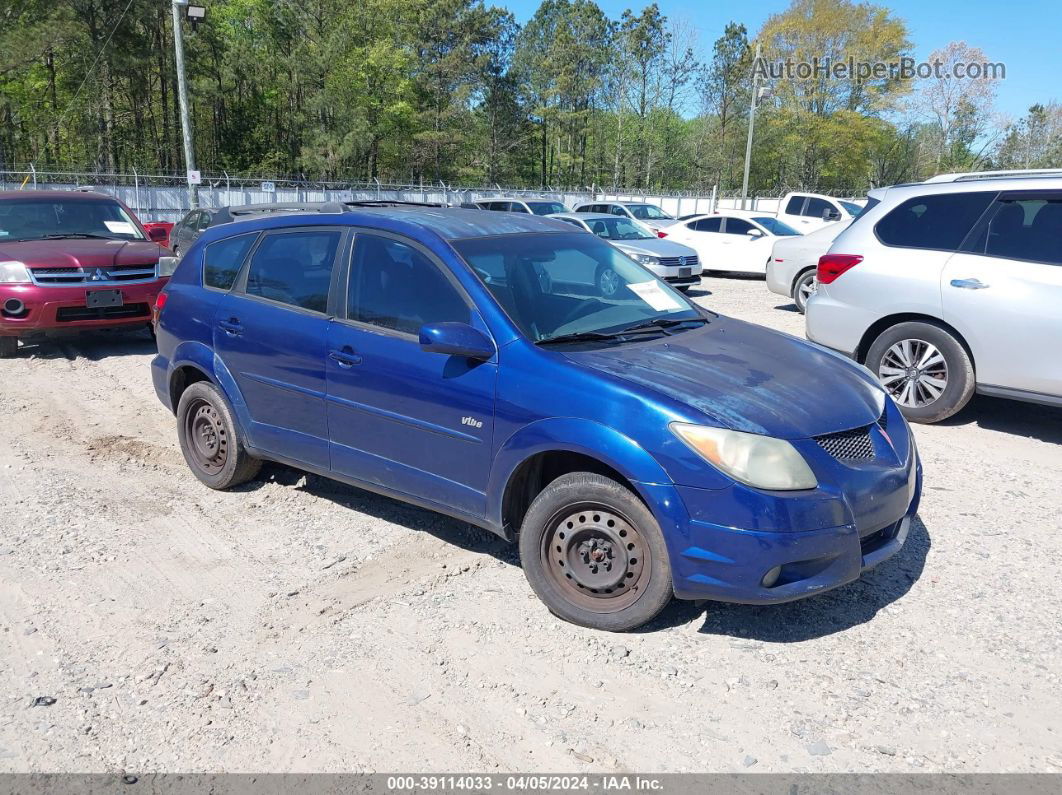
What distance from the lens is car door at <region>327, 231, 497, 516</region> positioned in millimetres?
3967

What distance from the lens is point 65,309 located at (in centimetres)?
898

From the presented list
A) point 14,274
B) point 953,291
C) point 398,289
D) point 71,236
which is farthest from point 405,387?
point 71,236

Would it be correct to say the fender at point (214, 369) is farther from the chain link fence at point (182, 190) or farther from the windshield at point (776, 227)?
the chain link fence at point (182, 190)

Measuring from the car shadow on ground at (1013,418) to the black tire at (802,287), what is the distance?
5253 mm

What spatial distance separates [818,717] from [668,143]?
74.5 meters

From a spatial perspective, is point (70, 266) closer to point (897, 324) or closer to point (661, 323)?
point (661, 323)

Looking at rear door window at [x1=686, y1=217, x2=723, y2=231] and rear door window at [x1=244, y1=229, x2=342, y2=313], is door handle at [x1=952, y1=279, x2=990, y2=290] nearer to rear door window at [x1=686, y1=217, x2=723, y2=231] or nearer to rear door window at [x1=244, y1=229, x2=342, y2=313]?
rear door window at [x1=244, y1=229, x2=342, y2=313]

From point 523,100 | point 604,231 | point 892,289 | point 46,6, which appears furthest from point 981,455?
point 523,100

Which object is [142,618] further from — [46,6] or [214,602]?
[46,6]

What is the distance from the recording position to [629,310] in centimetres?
452

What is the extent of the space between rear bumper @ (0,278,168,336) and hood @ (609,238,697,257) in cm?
854

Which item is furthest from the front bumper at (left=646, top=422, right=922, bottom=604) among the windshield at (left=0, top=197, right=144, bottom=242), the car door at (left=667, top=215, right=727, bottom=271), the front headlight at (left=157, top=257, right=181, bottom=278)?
the car door at (left=667, top=215, right=727, bottom=271)

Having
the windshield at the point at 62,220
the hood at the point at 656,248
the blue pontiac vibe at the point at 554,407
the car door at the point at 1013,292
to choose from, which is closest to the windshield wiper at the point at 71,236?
the windshield at the point at 62,220

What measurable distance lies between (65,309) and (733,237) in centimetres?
1369
